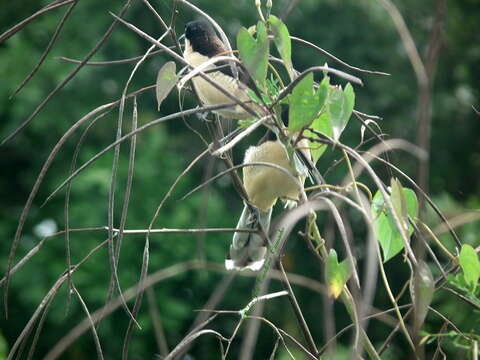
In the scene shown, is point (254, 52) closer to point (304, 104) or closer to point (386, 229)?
point (304, 104)

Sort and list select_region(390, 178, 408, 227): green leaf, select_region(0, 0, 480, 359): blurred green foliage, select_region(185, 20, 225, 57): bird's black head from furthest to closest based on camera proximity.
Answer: select_region(0, 0, 480, 359): blurred green foliage → select_region(185, 20, 225, 57): bird's black head → select_region(390, 178, 408, 227): green leaf

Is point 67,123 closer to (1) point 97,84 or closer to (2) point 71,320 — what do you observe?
(1) point 97,84

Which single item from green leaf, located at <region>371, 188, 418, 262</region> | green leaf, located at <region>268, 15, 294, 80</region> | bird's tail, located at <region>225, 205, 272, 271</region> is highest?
green leaf, located at <region>268, 15, 294, 80</region>

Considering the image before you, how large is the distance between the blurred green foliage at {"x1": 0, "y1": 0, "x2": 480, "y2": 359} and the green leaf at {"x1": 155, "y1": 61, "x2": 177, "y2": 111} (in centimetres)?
485

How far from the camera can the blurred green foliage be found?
242 inches

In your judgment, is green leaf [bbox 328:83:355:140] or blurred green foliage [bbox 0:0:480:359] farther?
blurred green foliage [bbox 0:0:480:359]

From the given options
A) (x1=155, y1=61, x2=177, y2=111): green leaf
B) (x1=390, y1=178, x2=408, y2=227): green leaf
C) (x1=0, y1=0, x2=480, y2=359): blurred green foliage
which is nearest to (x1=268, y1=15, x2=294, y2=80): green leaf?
(x1=155, y1=61, x2=177, y2=111): green leaf

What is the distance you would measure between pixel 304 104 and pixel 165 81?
0.19m

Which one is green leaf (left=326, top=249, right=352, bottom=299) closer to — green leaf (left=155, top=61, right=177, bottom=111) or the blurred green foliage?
green leaf (left=155, top=61, right=177, bottom=111)

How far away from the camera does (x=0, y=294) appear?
5.36 metres

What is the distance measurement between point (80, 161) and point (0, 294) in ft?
5.39

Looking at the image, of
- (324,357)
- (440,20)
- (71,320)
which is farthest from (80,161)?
(440,20)

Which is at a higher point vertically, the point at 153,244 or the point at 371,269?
the point at 371,269

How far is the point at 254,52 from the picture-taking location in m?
1.05
